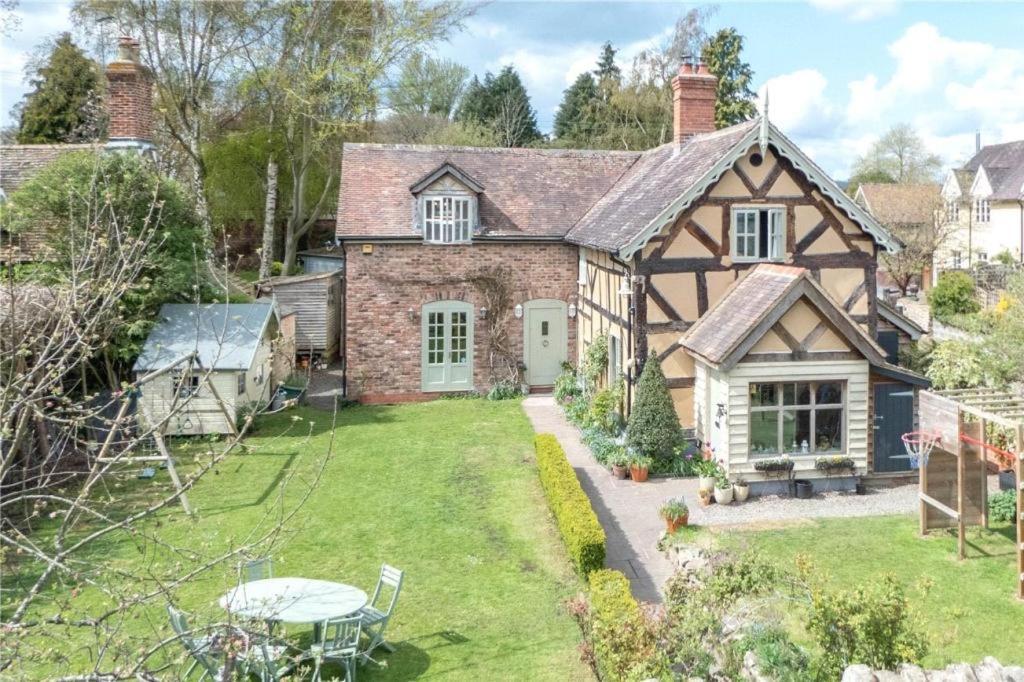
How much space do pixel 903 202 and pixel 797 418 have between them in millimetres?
39734

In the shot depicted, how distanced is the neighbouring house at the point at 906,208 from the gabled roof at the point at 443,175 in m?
28.5

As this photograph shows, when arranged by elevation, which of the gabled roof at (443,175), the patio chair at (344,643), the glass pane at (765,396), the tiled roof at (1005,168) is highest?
the tiled roof at (1005,168)

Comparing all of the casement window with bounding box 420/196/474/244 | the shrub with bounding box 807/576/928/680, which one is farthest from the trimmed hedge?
the casement window with bounding box 420/196/474/244

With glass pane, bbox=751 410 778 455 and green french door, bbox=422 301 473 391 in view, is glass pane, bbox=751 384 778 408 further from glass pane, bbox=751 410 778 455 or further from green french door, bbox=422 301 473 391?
green french door, bbox=422 301 473 391

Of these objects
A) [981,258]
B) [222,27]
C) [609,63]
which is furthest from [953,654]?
[609,63]

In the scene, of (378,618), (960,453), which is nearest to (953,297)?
(960,453)

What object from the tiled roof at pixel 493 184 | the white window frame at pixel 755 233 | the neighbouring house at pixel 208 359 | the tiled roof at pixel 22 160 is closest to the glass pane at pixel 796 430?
the white window frame at pixel 755 233

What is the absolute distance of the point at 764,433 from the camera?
15.5 meters

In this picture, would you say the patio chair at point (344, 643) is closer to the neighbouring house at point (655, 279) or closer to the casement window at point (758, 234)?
the neighbouring house at point (655, 279)

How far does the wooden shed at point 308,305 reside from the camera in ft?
89.1

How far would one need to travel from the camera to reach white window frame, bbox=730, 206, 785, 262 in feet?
58.7

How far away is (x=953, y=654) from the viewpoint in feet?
31.4

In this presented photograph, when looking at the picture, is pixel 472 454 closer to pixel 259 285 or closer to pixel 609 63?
pixel 259 285

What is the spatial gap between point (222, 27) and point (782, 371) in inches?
990
